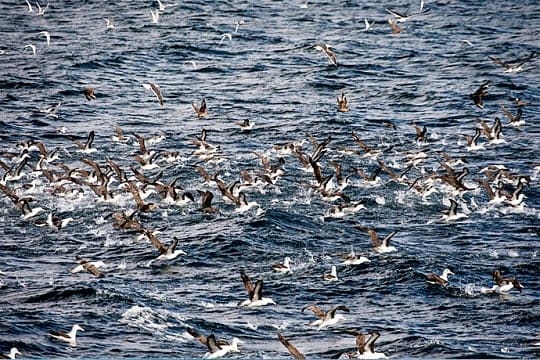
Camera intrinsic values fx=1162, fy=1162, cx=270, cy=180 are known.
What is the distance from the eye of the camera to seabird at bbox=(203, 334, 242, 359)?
811 inches

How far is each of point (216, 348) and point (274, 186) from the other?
40.4 feet

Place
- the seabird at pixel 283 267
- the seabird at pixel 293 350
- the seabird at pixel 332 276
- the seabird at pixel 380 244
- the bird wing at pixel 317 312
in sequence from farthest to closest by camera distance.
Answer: the seabird at pixel 380 244 → the seabird at pixel 283 267 → the seabird at pixel 332 276 → the bird wing at pixel 317 312 → the seabird at pixel 293 350

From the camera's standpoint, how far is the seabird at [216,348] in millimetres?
20609

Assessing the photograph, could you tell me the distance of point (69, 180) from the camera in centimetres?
3200

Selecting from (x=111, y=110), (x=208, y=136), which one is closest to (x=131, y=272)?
(x=208, y=136)

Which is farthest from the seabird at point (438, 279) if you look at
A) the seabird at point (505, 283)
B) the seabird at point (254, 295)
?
the seabird at point (254, 295)

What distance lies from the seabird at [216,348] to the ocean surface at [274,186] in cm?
17

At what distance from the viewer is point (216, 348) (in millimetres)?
20672

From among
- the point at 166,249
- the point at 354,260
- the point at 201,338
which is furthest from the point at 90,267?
the point at 354,260

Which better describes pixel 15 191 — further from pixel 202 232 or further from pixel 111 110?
pixel 111 110

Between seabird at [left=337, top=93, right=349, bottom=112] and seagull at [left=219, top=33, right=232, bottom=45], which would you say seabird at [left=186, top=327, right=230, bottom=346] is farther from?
seagull at [left=219, top=33, right=232, bottom=45]

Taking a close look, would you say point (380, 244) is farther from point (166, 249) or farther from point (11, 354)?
point (11, 354)

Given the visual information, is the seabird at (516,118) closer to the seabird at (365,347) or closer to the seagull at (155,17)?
the seabird at (365,347)

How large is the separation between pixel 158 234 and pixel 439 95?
18.2 m
